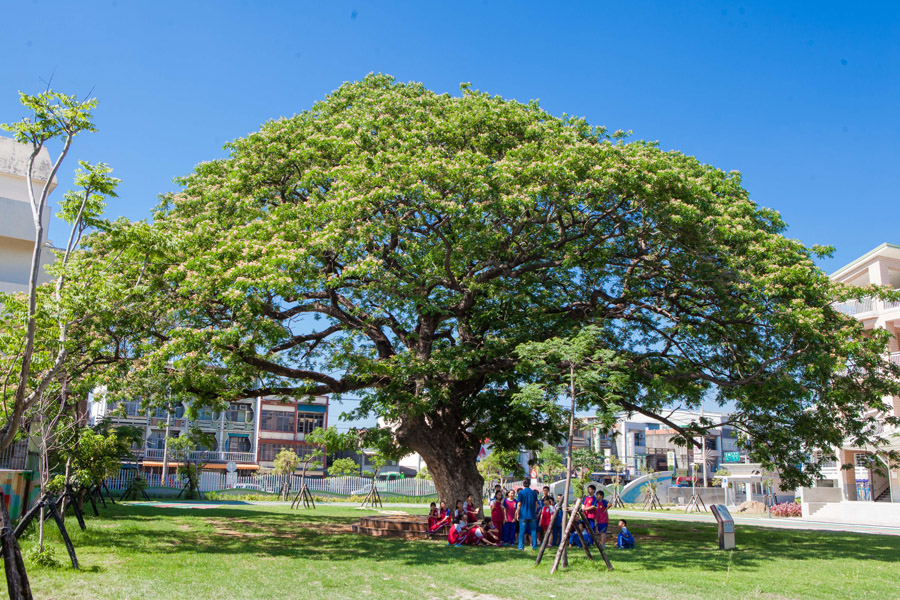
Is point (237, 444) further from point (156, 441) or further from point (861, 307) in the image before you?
point (861, 307)

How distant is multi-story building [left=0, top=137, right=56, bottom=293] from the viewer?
29141 mm

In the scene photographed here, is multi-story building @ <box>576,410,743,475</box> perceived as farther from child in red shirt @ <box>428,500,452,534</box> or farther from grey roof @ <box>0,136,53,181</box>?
child in red shirt @ <box>428,500,452,534</box>

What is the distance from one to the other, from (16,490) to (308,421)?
55036 millimetres

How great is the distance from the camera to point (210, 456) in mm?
64500

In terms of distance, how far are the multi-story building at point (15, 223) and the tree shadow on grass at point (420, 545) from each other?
40.7 ft

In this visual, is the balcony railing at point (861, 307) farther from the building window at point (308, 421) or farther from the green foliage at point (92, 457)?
the building window at point (308, 421)

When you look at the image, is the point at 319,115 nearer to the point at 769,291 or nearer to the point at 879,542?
the point at 769,291

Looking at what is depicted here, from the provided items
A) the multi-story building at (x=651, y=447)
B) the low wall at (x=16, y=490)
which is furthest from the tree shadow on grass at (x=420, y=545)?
the multi-story building at (x=651, y=447)

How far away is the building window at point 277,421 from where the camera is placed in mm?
68938

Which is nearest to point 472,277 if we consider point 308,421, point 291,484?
point 291,484

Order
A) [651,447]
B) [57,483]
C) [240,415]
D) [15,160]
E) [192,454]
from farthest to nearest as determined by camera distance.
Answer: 1. [651,447]
2. [240,415]
3. [192,454]
4. [15,160]
5. [57,483]

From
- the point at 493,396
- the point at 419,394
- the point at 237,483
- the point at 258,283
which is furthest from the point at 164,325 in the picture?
the point at 237,483

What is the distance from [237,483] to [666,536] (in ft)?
114

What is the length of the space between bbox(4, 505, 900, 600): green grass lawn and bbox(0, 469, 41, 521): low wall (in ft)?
4.19
